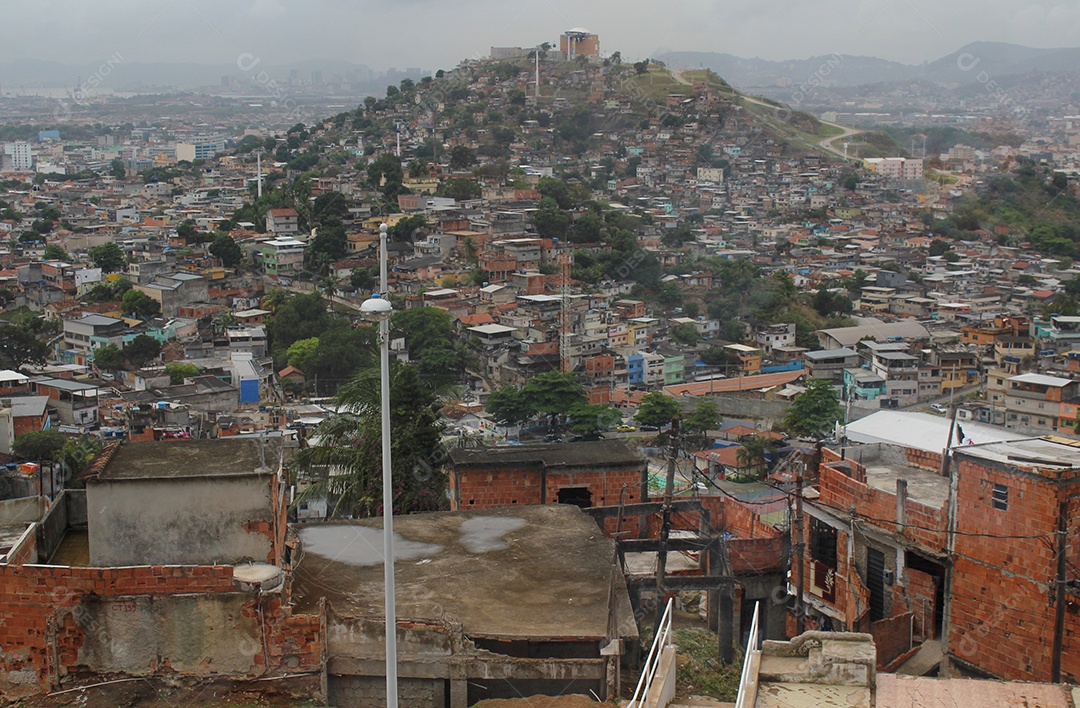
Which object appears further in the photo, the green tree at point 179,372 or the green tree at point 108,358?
the green tree at point 108,358

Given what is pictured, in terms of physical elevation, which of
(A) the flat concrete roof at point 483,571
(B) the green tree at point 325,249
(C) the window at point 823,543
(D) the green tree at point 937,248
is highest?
(A) the flat concrete roof at point 483,571

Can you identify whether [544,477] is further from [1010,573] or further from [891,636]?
[1010,573]

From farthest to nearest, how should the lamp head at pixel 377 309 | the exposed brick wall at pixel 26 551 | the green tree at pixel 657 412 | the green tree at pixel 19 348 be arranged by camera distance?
1. the green tree at pixel 19 348
2. the green tree at pixel 657 412
3. the exposed brick wall at pixel 26 551
4. the lamp head at pixel 377 309

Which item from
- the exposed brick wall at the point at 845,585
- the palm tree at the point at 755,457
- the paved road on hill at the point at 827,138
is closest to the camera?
the exposed brick wall at the point at 845,585

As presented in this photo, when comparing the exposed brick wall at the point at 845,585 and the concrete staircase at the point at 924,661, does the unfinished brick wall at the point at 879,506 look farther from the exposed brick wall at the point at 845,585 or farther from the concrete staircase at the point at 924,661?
the concrete staircase at the point at 924,661

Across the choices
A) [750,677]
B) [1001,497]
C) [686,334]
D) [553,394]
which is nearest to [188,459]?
[750,677]

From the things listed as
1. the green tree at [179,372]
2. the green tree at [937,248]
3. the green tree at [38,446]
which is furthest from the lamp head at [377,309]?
the green tree at [937,248]

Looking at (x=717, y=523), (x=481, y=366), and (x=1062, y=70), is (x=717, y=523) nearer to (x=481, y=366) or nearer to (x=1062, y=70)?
(x=481, y=366)
